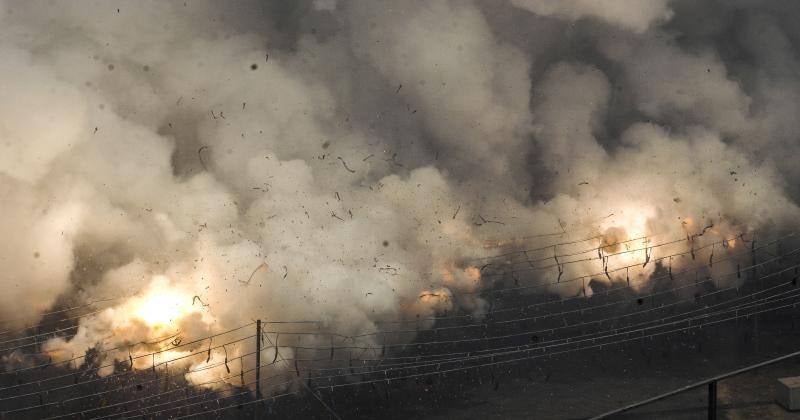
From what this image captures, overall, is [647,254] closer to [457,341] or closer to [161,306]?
[457,341]

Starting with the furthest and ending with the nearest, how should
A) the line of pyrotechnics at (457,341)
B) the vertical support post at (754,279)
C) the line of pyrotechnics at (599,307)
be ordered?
1. the vertical support post at (754,279)
2. the line of pyrotechnics at (599,307)
3. the line of pyrotechnics at (457,341)

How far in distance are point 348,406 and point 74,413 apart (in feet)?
24.1

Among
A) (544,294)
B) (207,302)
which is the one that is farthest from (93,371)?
(544,294)

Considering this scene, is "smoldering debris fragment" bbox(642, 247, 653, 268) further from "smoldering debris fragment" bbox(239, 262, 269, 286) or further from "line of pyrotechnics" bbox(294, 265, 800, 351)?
"smoldering debris fragment" bbox(239, 262, 269, 286)

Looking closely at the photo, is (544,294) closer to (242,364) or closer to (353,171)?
(353,171)

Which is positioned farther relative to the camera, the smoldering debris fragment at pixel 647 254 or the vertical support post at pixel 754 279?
the smoldering debris fragment at pixel 647 254

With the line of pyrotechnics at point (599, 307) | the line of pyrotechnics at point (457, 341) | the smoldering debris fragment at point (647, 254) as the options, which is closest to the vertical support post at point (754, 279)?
the line of pyrotechnics at point (599, 307)

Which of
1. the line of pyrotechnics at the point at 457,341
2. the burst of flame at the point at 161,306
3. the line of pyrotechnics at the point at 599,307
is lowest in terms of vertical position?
the line of pyrotechnics at the point at 457,341

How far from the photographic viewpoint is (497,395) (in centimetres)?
2147

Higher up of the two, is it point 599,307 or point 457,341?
point 599,307

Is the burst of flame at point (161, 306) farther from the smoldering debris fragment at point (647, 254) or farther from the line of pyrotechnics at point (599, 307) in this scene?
the smoldering debris fragment at point (647, 254)

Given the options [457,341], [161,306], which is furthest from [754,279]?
[161,306]

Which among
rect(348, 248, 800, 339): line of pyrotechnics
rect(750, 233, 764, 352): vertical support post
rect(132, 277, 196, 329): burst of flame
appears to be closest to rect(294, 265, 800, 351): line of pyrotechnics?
rect(348, 248, 800, 339): line of pyrotechnics

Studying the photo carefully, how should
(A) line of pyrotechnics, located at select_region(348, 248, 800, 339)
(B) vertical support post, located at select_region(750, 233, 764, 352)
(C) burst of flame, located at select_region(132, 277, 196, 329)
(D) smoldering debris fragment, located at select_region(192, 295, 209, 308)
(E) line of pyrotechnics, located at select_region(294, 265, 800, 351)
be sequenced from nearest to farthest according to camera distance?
(E) line of pyrotechnics, located at select_region(294, 265, 800, 351) → (C) burst of flame, located at select_region(132, 277, 196, 329) → (D) smoldering debris fragment, located at select_region(192, 295, 209, 308) → (A) line of pyrotechnics, located at select_region(348, 248, 800, 339) → (B) vertical support post, located at select_region(750, 233, 764, 352)
